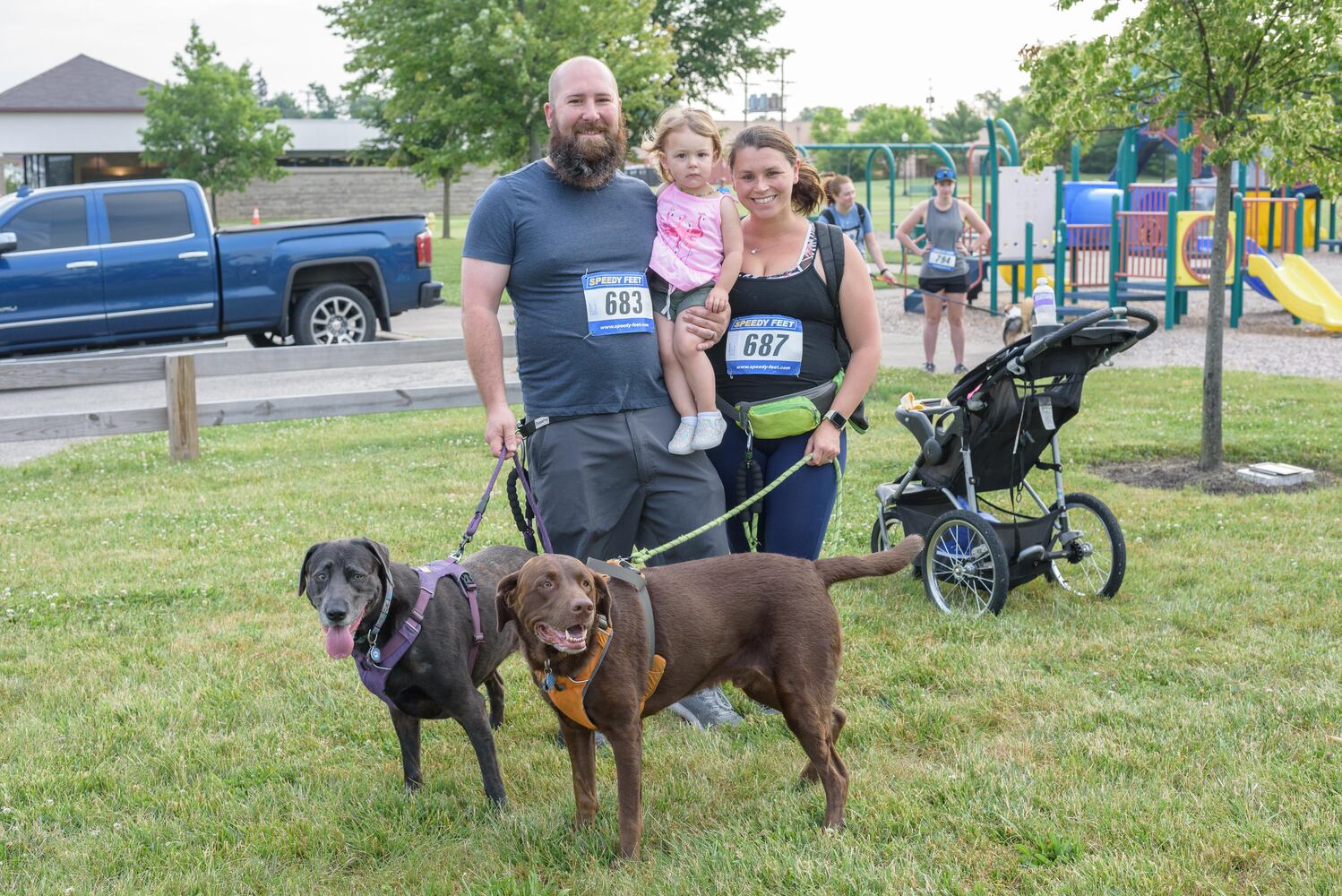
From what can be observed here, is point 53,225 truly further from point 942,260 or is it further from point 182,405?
point 942,260

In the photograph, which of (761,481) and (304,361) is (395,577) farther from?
(304,361)

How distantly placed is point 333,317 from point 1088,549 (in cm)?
1079

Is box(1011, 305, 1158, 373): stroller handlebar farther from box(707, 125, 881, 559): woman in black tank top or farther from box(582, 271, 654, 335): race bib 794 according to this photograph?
box(582, 271, 654, 335): race bib 794

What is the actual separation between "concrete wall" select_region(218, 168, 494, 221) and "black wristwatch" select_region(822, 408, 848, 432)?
5292 centimetres

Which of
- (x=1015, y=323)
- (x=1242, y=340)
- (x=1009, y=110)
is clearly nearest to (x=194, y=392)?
(x=1015, y=323)

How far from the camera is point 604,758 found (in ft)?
13.7

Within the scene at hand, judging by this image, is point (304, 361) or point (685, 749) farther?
point (304, 361)

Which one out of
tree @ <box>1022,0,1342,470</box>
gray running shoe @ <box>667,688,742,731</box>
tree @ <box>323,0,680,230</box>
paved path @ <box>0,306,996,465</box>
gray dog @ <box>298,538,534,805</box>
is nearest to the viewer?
gray dog @ <box>298,538,534,805</box>

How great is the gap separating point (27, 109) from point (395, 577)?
191 ft

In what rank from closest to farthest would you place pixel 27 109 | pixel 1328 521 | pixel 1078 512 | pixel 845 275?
pixel 845 275
pixel 1078 512
pixel 1328 521
pixel 27 109

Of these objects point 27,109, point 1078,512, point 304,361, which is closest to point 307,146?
point 27,109

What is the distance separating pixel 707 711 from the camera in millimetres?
4402

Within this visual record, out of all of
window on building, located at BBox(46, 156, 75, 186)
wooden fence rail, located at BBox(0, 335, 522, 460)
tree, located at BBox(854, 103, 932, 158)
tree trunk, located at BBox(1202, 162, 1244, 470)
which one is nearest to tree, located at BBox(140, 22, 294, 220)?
window on building, located at BBox(46, 156, 75, 186)

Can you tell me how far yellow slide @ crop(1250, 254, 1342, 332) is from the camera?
50.3 feet
